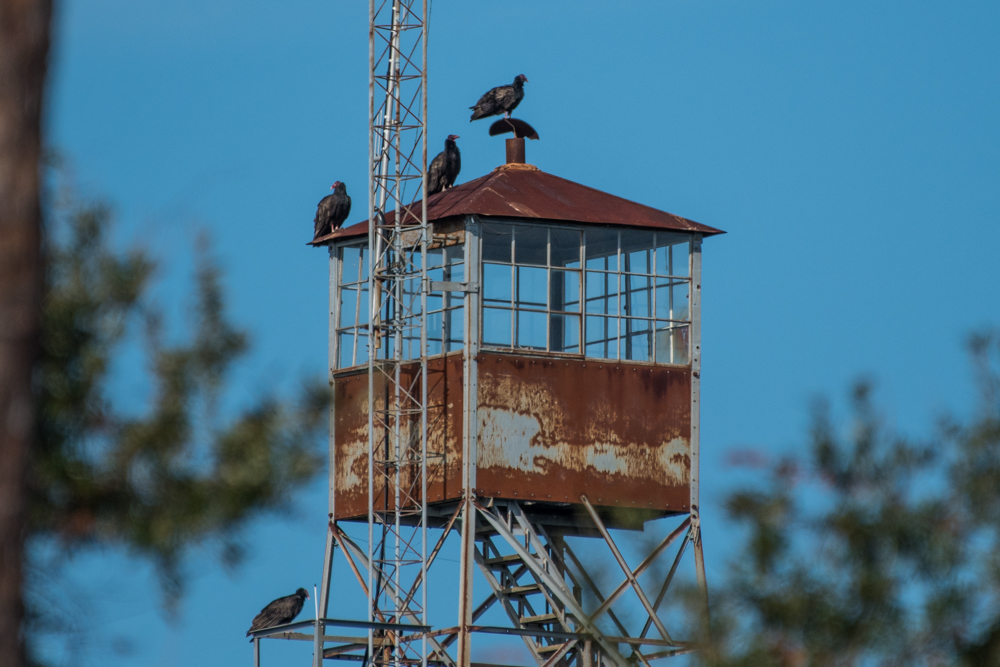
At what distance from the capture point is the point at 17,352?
12.6 meters

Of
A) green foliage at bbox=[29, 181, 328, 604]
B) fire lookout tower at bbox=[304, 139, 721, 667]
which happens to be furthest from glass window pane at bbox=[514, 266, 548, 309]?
green foliage at bbox=[29, 181, 328, 604]

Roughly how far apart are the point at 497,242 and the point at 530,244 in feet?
1.72

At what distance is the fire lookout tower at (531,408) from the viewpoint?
30.1 meters

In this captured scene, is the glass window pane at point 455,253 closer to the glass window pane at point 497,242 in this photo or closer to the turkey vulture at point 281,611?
the glass window pane at point 497,242

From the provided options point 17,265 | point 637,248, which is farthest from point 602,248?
point 17,265

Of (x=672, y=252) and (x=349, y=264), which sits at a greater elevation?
(x=672, y=252)

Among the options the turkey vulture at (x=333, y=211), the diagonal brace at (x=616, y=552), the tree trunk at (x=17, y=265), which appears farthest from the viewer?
the turkey vulture at (x=333, y=211)

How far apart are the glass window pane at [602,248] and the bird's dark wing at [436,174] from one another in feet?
10.3

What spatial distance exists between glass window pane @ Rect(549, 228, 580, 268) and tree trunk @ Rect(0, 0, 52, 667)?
18.5 metres

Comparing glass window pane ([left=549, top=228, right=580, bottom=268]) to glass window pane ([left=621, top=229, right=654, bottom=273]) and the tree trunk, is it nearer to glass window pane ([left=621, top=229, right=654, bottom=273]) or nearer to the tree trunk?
glass window pane ([left=621, top=229, right=654, bottom=273])

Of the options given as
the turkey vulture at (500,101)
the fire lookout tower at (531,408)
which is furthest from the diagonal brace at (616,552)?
the turkey vulture at (500,101)

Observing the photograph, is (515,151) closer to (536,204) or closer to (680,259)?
(536,204)

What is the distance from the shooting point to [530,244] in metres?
31.1

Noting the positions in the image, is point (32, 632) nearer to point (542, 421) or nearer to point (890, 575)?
point (890, 575)
